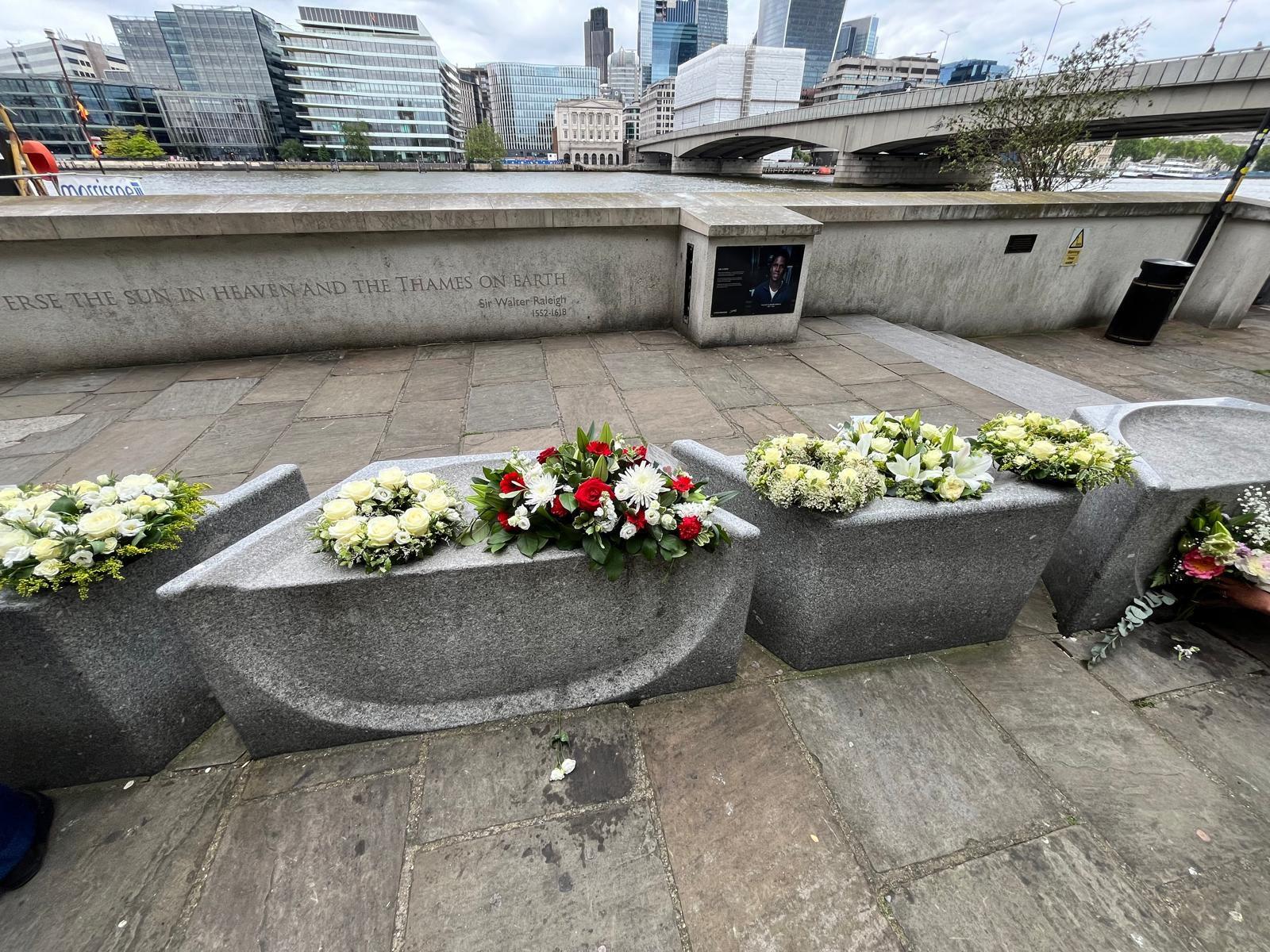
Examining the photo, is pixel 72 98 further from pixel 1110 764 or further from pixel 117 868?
pixel 1110 764

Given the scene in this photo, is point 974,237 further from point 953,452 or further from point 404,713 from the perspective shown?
point 404,713

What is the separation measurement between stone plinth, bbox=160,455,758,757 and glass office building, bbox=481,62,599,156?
17069cm

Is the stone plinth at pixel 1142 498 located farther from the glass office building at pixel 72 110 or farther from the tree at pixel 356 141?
the glass office building at pixel 72 110

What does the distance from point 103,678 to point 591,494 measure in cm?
182

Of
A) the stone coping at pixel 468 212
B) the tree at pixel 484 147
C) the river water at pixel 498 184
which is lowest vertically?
the river water at pixel 498 184

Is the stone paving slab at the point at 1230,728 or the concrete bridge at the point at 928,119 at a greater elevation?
the concrete bridge at the point at 928,119

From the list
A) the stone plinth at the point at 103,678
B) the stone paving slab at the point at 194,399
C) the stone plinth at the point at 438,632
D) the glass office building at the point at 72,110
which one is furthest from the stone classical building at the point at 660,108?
the stone plinth at the point at 103,678

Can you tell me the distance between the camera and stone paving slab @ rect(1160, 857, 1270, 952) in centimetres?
167

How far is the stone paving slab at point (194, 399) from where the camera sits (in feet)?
15.5

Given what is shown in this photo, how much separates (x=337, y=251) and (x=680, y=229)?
375 cm

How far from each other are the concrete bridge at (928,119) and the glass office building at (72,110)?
86034mm

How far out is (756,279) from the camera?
19.8ft

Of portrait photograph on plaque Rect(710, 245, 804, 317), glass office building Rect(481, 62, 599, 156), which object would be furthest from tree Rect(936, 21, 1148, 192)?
glass office building Rect(481, 62, 599, 156)

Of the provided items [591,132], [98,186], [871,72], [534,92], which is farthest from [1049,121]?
[534,92]
